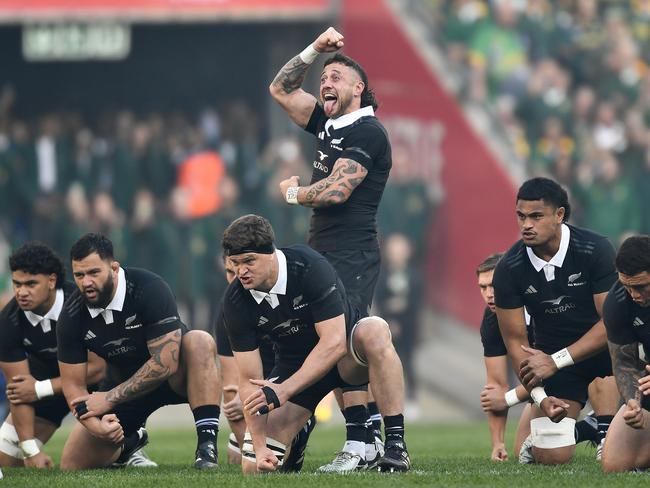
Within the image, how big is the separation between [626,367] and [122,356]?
318 centimetres

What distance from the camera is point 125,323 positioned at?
983cm

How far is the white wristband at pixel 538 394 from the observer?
9535mm

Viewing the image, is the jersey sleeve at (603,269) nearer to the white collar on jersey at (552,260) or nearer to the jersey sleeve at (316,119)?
the white collar on jersey at (552,260)

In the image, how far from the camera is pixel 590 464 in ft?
32.2

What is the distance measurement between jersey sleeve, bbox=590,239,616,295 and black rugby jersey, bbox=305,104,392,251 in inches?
56.7

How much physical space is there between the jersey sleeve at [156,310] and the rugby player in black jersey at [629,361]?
2.74 metres

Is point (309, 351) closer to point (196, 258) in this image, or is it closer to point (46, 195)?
point (196, 258)

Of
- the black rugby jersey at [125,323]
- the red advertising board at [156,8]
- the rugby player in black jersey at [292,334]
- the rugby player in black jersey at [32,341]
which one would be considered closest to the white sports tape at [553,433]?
the rugby player in black jersey at [292,334]

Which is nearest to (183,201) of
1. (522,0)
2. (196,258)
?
(196,258)

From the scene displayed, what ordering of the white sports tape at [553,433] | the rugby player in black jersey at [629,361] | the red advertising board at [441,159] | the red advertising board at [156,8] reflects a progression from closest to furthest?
1. the rugby player in black jersey at [629,361]
2. the white sports tape at [553,433]
3. the red advertising board at [441,159]
4. the red advertising board at [156,8]

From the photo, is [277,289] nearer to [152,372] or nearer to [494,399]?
[152,372]

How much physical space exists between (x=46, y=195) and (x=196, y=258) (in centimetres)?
233

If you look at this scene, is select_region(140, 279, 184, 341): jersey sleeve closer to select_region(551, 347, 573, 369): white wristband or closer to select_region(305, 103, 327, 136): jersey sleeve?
select_region(305, 103, 327, 136): jersey sleeve

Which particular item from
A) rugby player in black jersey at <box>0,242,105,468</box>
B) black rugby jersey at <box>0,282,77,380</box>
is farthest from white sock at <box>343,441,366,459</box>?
black rugby jersey at <box>0,282,77,380</box>
